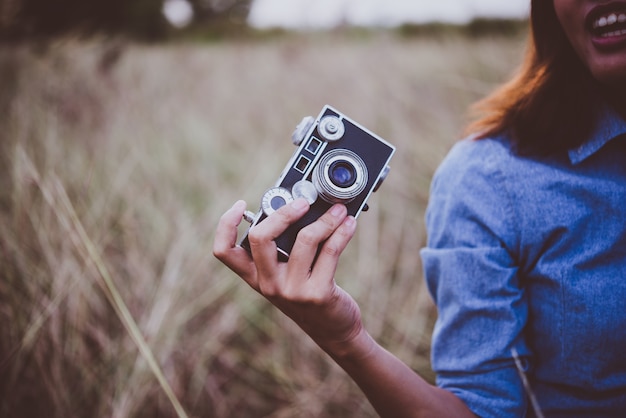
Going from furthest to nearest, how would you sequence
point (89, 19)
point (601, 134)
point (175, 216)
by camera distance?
point (89, 19) < point (175, 216) < point (601, 134)

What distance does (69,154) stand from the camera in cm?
226

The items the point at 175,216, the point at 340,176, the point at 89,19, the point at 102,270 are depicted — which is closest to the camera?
the point at 340,176

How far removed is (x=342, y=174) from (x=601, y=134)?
56 centimetres

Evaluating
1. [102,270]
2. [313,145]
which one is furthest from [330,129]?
[102,270]

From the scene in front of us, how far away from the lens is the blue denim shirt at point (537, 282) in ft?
2.48

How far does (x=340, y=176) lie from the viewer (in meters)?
0.73

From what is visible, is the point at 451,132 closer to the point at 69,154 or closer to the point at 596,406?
the point at 596,406

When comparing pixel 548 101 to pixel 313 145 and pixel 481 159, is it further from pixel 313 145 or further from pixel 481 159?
pixel 313 145

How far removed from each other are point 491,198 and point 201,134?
98.6 inches

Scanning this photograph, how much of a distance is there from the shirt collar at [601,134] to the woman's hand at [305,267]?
51cm

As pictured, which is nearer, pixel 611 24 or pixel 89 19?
pixel 611 24

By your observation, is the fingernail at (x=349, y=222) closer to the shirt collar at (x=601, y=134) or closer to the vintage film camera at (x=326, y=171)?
the vintage film camera at (x=326, y=171)

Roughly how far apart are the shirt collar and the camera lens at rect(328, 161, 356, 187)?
0.47 m

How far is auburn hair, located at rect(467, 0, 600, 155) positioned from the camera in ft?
2.88
